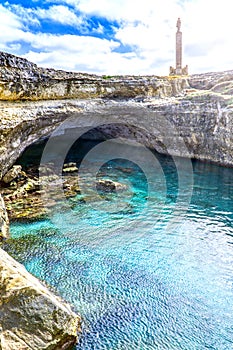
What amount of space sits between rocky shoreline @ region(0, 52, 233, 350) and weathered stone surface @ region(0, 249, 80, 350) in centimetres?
3

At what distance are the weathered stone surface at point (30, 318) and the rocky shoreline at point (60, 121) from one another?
0.03m

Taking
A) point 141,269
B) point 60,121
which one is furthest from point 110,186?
point 141,269

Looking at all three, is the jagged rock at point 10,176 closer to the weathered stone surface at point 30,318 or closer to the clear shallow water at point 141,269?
the clear shallow water at point 141,269

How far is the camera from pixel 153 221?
2081 cm

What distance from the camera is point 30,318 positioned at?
9781 millimetres

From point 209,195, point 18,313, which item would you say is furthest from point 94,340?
point 209,195

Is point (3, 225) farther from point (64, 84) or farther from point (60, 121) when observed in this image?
point (64, 84)

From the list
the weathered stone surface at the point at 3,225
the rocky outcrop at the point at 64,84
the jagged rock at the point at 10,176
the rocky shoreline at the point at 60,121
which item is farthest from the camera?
the jagged rock at the point at 10,176

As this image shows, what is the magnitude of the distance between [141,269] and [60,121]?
18.3 metres

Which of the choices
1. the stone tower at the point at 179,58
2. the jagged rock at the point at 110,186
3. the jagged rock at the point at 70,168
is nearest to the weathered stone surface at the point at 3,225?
the jagged rock at the point at 110,186

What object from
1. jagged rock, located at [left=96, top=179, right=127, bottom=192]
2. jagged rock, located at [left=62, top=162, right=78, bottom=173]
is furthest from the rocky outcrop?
jagged rock, located at [left=96, top=179, right=127, bottom=192]

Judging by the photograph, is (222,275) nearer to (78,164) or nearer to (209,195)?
(209,195)

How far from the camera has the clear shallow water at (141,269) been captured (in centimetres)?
1126

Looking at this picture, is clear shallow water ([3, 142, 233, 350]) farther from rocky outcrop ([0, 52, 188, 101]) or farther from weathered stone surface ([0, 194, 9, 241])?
rocky outcrop ([0, 52, 188, 101])
